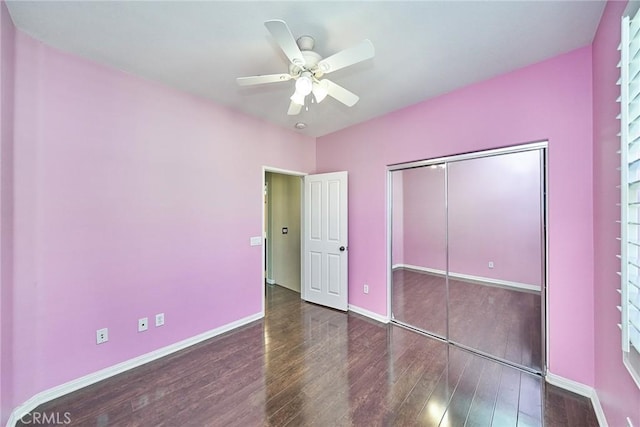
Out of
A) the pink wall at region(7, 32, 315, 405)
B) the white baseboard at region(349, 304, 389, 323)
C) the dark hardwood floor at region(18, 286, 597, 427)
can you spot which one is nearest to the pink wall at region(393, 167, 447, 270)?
the white baseboard at region(349, 304, 389, 323)

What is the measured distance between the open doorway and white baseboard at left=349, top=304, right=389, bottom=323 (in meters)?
1.20

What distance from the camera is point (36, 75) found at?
6.02ft

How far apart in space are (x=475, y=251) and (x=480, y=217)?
361 millimetres

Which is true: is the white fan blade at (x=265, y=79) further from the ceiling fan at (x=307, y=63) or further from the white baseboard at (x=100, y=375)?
the white baseboard at (x=100, y=375)

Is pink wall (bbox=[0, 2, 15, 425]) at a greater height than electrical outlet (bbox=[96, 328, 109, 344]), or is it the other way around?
pink wall (bbox=[0, 2, 15, 425])

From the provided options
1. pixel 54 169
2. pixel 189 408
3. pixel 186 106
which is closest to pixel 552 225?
pixel 189 408

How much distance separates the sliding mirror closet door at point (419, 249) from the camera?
2.83 m

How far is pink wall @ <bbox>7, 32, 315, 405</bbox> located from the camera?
1805 mm

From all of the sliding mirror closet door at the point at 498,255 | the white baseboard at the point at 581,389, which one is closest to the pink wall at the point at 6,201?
the sliding mirror closet door at the point at 498,255

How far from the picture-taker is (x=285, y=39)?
4.57 feet

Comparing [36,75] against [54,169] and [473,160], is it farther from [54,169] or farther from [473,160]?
[473,160]

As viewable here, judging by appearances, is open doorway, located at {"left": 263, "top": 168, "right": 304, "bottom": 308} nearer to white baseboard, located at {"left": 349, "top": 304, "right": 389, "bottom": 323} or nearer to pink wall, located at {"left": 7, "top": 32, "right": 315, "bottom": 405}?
white baseboard, located at {"left": 349, "top": 304, "right": 389, "bottom": 323}

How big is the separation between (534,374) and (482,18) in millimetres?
2832

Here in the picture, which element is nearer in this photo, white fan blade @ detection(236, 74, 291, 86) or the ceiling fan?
the ceiling fan
